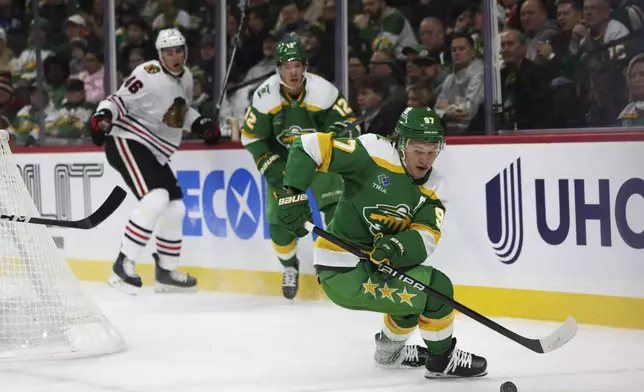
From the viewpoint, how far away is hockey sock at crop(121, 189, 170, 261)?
6.41 m

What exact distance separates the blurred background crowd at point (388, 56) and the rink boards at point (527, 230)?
0.20 metres

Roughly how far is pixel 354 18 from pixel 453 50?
2.00 ft

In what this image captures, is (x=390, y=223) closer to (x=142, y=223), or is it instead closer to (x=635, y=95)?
(x=635, y=95)

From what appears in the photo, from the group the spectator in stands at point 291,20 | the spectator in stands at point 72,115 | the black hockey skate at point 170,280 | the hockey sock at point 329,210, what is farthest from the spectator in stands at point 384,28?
the spectator in stands at point 72,115

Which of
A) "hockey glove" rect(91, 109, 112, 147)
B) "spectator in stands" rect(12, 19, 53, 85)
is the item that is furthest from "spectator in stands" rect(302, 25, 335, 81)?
"spectator in stands" rect(12, 19, 53, 85)

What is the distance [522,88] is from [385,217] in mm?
1715

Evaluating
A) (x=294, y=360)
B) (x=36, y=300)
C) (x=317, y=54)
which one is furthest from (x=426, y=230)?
(x=317, y=54)

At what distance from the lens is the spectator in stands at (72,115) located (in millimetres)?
7633

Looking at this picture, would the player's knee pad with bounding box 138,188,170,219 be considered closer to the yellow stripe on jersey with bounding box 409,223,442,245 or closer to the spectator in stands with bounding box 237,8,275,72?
the spectator in stands with bounding box 237,8,275,72

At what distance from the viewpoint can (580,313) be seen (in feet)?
17.0

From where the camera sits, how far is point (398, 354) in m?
4.25

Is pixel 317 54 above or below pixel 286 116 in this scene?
above

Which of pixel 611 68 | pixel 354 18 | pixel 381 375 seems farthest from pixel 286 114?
pixel 381 375

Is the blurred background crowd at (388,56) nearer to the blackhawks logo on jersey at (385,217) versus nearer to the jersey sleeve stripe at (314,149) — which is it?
the blackhawks logo on jersey at (385,217)
